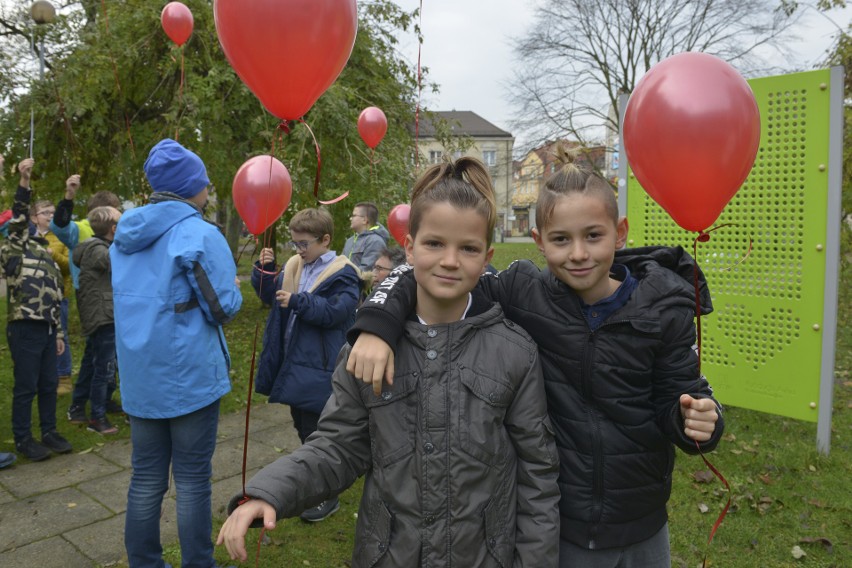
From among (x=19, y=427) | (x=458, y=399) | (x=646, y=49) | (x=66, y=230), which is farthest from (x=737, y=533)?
(x=646, y=49)

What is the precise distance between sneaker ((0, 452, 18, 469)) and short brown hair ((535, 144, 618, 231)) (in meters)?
4.57

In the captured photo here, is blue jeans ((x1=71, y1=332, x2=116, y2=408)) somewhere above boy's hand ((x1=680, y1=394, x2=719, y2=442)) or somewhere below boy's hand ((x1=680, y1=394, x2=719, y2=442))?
below

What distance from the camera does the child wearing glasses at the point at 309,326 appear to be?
3.54 meters

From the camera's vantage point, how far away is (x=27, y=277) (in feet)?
14.9

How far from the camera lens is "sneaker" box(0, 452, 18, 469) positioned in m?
4.50

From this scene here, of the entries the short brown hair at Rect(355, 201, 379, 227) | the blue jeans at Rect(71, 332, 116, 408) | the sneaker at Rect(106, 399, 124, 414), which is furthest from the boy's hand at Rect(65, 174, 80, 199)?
the short brown hair at Rect(355, 201, 379, 227)

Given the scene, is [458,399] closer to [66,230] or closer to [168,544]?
[168,544]

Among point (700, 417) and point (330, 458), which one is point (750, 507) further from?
point (330, 458)

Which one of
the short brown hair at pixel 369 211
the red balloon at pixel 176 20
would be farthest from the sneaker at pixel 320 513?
the red balloon at pixel 176 20

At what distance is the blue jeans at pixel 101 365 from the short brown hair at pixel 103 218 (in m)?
0.81

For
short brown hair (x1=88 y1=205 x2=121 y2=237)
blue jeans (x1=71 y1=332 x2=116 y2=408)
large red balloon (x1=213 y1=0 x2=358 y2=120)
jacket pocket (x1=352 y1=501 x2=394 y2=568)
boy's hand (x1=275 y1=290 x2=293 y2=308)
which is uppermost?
large red balloon (x1=213 y1=0 x2=358 y2=120)

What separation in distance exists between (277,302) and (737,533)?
120 inches

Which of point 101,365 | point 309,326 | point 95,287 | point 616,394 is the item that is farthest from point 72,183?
point 616,394

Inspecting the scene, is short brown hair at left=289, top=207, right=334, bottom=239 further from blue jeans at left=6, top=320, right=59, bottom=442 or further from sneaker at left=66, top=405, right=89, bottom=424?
sneaker at left=66, top=405, right=89, bottom=424
